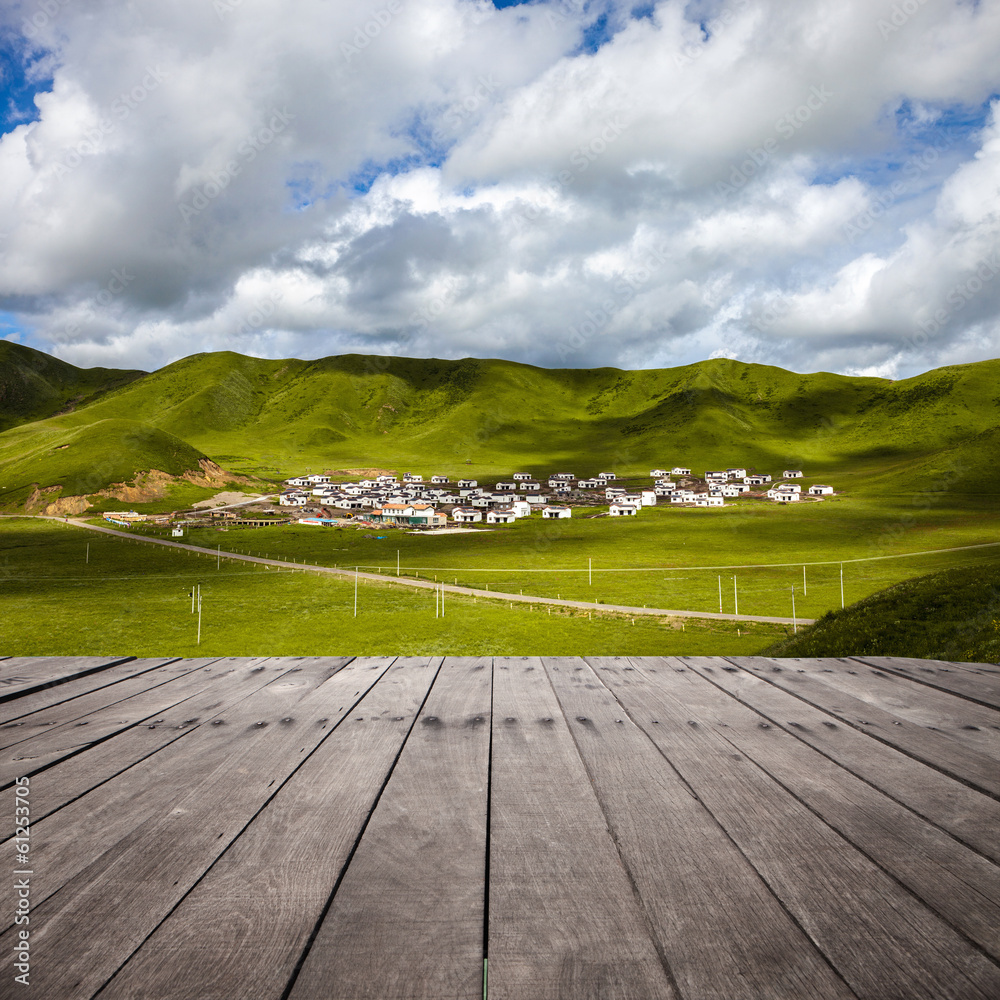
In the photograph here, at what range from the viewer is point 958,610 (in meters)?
20.3

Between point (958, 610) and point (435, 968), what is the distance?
81.3ft

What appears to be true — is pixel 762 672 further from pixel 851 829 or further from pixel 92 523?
pixel 92 523

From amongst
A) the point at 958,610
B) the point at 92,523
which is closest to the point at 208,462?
the point at 92,523

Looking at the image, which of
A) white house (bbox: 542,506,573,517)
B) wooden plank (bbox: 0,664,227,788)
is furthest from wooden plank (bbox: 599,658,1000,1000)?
white house (bbox: 542,506,573,517)

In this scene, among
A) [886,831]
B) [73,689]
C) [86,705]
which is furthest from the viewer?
[73,689]

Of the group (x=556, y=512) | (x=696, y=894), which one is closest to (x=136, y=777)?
(x=696, y=894)

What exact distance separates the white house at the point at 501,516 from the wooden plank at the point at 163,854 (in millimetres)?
109832

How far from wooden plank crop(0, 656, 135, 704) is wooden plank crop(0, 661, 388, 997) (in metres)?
1.72

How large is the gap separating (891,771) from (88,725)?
14.8ft

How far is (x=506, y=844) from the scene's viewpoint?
Result: 225 cm

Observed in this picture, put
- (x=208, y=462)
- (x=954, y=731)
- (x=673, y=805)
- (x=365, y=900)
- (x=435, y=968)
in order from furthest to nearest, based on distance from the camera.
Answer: (x=208, y=462), (x=954, y=731), (x=673, y=805), (x=365, y=900), (x=435, y=968)

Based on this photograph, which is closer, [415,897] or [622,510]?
[415,897]

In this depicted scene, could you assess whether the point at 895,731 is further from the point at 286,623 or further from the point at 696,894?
the point at 286,623

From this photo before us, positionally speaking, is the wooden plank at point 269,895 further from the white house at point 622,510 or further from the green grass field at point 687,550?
the white house at point 622,510
